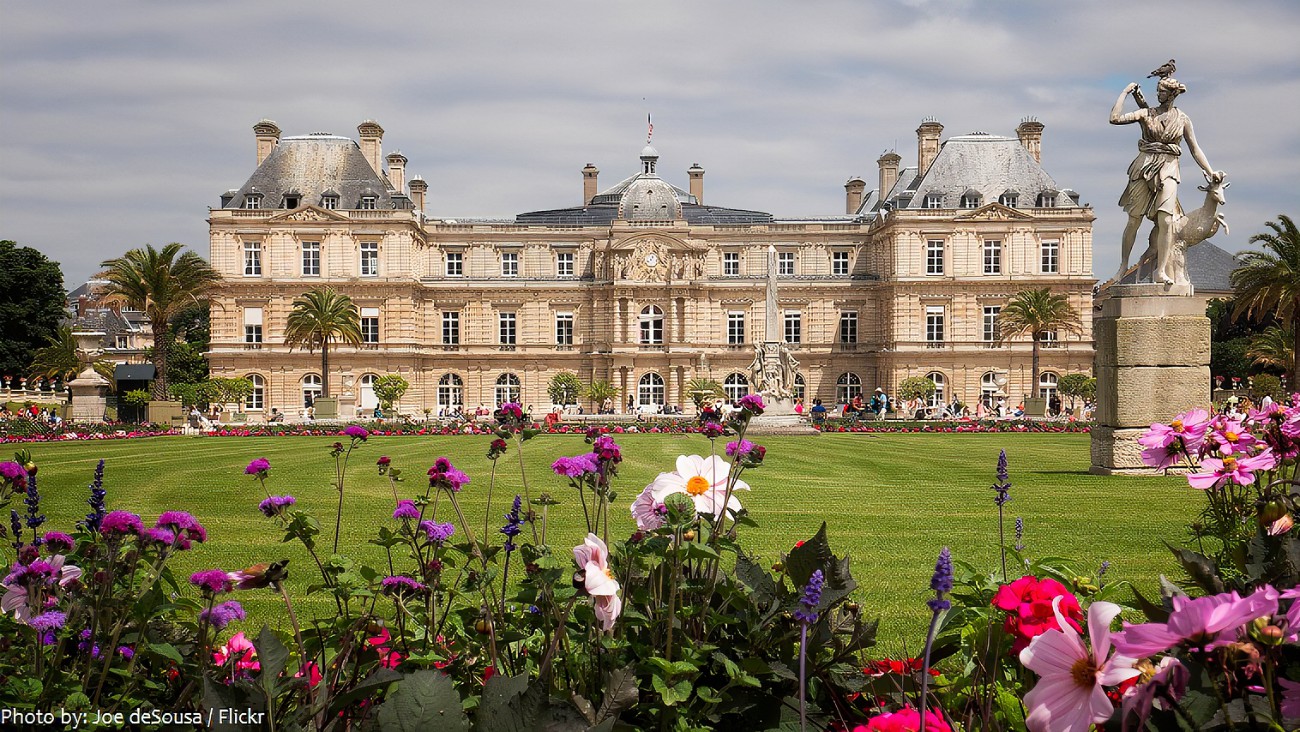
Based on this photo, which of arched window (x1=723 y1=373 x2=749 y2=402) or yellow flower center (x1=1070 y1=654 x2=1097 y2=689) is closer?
yellow flower center (x1=1070 y1=654 x2=1097 y2=689)

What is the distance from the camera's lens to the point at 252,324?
54.8 m

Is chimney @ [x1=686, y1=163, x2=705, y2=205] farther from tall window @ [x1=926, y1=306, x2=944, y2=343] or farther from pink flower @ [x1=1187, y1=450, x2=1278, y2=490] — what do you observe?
pink flower @ [x1=1187, y1=450, x2=1278, y2=490]

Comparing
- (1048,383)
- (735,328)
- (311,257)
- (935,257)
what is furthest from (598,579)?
(1048,383)

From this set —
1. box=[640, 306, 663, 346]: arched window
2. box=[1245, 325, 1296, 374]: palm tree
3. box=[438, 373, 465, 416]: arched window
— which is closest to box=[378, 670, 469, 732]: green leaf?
box=[640, 306, 663, 346]: arched window

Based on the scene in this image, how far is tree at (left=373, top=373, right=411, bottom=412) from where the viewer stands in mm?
49844

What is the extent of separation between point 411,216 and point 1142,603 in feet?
183

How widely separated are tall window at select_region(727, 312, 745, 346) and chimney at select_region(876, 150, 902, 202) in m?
13.9

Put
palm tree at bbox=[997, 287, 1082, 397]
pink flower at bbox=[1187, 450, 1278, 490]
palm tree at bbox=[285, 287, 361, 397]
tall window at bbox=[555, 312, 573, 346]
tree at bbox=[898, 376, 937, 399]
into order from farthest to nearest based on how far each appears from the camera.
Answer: tall window at bbox=[555, 312, 573, 346] < tree at bbox=[898, 376, 937, 399] < palm tree at bbox=[997, 287, 1082, 397] < palm tree at bbox=[285, 287, 361, 397] < pink flower at bbox=[1187, 450, 1278, 490]

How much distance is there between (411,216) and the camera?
5491 centimetres

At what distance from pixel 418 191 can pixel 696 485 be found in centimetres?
6394

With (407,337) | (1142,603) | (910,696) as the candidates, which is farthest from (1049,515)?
(407,337)

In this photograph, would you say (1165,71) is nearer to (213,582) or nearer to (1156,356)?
(1156,356)

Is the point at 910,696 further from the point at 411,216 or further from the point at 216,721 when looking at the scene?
the point at 411,216

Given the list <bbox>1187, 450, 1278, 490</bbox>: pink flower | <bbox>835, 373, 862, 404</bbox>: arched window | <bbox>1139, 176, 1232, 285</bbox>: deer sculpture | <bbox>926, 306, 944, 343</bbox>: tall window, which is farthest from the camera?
<bbox>835, 373, 862, 404</bbox>: arched window
